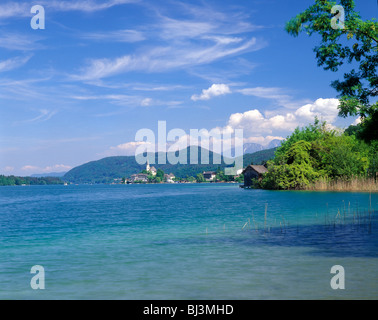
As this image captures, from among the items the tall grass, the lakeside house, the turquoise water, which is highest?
the lakeside house

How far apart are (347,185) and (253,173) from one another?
3743cm

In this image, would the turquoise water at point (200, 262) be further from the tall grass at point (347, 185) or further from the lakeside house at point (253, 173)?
the lakeside house at point (253, 173)

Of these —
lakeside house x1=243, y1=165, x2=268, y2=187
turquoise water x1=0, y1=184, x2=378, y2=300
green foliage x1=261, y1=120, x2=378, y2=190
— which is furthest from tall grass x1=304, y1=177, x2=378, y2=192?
turquoise water x1=0, y1=184, x2=378, y2=300

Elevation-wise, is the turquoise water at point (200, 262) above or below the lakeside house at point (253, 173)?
below

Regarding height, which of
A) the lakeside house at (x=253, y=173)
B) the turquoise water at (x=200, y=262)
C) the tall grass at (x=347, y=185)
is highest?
the lakeside house at (x=253, y=173)

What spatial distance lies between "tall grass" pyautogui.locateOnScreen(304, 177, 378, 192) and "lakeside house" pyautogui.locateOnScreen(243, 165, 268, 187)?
2174cm

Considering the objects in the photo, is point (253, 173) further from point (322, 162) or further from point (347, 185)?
point (347, 185)

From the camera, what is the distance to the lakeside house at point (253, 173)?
96.1m

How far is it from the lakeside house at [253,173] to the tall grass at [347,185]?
2174cm

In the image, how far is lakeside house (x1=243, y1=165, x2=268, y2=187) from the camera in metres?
96.1

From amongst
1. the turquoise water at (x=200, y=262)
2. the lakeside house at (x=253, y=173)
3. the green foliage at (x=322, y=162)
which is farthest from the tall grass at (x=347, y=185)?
the turquoise water at (x=200, y=262)

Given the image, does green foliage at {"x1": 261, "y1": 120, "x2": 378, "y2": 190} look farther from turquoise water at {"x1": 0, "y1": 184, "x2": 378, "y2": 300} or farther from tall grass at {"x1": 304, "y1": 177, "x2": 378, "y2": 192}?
turquoise water at {"x1": 0, "y1": 184, "x2": 378, "y2": 300}

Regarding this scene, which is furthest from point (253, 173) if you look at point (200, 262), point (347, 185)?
point (200, 262)
